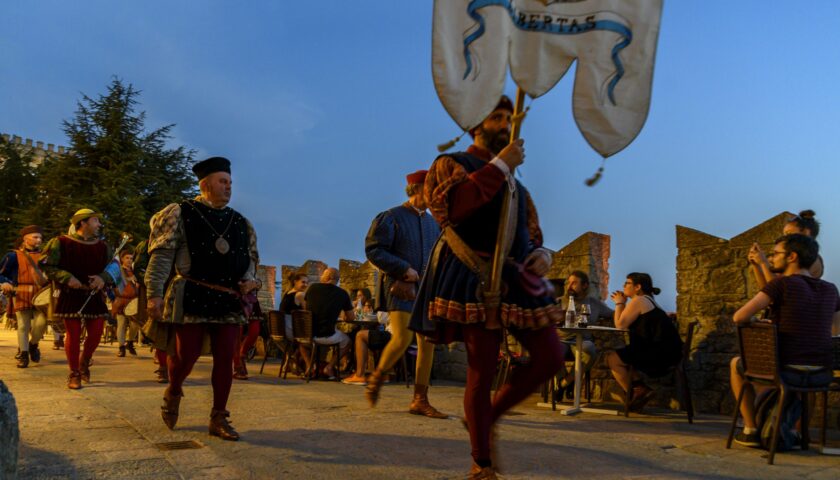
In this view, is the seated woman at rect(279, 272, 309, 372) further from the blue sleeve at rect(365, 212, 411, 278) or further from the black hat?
the black hat

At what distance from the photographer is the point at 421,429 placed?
466cm

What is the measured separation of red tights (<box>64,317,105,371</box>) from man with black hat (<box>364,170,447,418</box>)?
3.18 metres

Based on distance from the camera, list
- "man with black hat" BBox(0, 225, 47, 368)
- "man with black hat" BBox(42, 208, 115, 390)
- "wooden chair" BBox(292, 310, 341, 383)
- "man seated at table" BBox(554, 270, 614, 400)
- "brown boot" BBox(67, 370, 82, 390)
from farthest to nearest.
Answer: "man with black hat" BBox(0, 225, 47, 368) < "wooden chair" BBox(292, 310, 341, 383) < "man seated at table" BBox(554, 270, 614, 400) < "man with black hat" BBox(42, 208, 115, 390) < "brown boot" BBox(67, 370, 82, 390)

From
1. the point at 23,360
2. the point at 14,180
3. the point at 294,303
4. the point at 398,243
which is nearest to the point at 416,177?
the point at 398,243

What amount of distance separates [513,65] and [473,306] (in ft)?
3.62

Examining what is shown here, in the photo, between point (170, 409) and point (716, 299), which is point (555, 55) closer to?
point (170, 409)

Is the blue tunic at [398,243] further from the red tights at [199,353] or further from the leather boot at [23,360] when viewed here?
the leather boot at [23,360]

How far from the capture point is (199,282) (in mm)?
4387

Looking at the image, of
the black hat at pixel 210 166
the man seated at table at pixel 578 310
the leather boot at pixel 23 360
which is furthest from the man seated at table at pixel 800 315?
the leather boot at pixel 23 360

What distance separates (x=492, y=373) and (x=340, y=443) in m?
1.42

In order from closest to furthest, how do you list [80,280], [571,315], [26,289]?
1. [571,315]
2. [80,280]
3. [26,289]

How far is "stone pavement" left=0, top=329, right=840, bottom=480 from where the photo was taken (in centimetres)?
339

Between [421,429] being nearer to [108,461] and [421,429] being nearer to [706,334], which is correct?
[108,461]

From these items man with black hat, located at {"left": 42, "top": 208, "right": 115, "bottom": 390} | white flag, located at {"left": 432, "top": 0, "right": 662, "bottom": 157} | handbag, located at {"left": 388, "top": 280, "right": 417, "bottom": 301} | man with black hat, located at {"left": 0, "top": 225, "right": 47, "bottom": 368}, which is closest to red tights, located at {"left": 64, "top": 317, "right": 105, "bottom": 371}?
man with black hat, located at {"left": 42, "top": 208, "right": 115, "bottom": 390}
